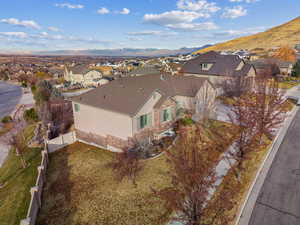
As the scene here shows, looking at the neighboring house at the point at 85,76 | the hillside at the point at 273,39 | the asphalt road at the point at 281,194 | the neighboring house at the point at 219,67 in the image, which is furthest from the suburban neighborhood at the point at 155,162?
the hillside at the point at 273,39

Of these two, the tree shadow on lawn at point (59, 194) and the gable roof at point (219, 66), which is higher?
the gable roof at point (219, 66)

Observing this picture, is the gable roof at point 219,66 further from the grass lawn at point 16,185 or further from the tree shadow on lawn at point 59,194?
the grass lawn at point 16,185

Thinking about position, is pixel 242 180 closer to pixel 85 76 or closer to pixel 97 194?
pixel 97 194

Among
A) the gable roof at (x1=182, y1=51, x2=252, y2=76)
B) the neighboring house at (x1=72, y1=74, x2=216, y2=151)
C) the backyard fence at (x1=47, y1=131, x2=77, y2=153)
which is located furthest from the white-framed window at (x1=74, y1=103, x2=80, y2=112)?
the gable roof at (x1=182, y1=51, x2=252, y2=76)

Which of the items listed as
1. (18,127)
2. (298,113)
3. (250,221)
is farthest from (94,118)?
(298,113)

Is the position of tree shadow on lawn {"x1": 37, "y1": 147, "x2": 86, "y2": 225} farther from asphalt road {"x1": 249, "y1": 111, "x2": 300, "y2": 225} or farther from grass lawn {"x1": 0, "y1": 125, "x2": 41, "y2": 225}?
asphalt road {"x1": 249, "y1": 111, "x2": 300, "y2": 225}

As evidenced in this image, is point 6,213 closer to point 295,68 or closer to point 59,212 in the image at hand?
point 59,212
